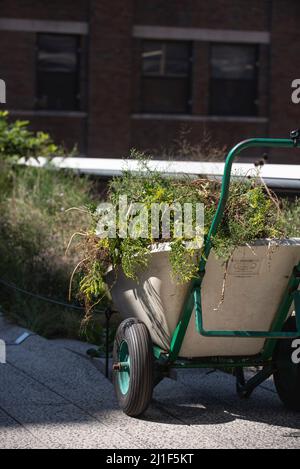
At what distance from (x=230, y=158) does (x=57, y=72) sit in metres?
18.2

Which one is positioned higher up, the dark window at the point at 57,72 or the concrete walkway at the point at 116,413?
the dark window at the point at 57,72

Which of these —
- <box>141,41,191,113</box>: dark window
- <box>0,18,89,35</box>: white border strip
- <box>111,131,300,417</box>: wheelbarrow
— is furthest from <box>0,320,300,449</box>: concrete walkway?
<box>141,41,191,113</box>: dark window

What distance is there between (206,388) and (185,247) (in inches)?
62.3

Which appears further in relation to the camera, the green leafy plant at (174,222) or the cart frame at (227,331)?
the green leafy plant at (174,222)

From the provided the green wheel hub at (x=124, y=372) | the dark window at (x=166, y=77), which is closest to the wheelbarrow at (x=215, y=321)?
the green wheel hub at (x=124, y=372)

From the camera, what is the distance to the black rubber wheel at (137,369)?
5.47m

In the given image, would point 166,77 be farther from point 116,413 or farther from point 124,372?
point 116,413

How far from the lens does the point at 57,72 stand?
2273cm

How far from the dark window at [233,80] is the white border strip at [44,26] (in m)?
3.36

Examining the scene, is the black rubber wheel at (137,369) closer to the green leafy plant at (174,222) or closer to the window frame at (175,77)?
the green leafy plant at (174,222)

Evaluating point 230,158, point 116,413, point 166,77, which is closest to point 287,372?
point 116,413

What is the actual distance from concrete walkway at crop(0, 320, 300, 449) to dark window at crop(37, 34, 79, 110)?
1593 cm

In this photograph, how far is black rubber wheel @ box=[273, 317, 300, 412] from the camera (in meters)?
5.68

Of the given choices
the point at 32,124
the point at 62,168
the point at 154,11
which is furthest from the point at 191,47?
the point at 62,168
